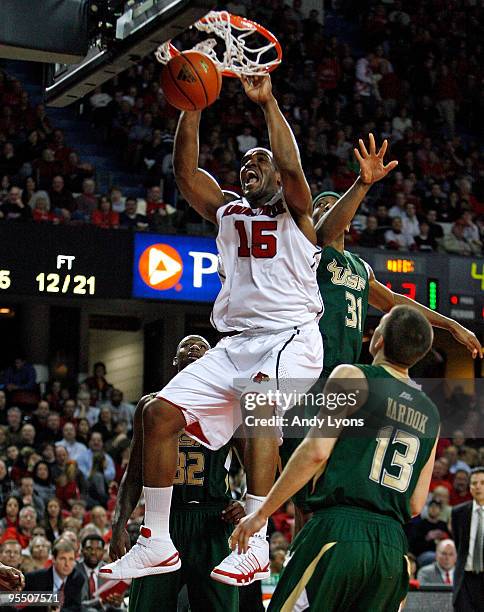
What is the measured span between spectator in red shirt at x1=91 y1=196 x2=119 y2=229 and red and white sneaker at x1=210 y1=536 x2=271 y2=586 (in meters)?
9.90

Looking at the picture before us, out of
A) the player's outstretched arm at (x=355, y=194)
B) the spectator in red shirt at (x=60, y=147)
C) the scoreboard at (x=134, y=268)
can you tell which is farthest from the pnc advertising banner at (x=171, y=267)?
the player's outstretched arm at (x=355, y=194)

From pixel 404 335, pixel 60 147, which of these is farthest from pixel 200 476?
pixel 60 147

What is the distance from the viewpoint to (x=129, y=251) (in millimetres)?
14609

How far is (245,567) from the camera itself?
536 cm

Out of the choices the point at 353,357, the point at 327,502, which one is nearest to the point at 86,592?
the point at 353,357

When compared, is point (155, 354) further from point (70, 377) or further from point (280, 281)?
point (280, 281)

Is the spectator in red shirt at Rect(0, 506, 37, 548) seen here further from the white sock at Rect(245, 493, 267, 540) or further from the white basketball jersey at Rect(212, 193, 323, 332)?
the white sock at Rect(245, 493, 267, 540)

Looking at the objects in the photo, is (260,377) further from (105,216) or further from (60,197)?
(60,197)

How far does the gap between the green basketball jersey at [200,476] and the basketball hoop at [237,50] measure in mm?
2006

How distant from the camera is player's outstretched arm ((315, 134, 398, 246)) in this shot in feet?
19.5

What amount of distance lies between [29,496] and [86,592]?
118 inches

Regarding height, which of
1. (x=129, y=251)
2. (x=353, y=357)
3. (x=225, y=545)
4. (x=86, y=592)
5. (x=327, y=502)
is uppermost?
(x=129, y=251)

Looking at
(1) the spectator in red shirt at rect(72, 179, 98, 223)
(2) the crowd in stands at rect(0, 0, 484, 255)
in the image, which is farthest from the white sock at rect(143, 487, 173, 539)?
(1) the spectator in red shirt at rect(72, 179, 98, 223)

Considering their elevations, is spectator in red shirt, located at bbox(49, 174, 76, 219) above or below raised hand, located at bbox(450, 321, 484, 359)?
above
